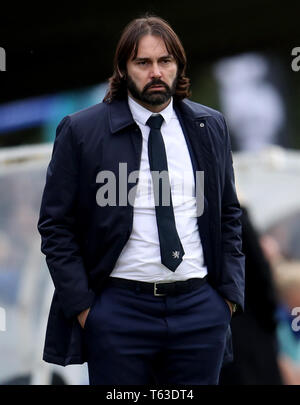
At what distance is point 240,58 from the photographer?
10367 mm

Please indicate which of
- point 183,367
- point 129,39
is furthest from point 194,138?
point 183,367

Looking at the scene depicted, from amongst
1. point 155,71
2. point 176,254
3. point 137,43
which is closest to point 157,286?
point 176,254

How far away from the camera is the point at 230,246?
2.91m

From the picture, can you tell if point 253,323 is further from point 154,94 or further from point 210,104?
point 210,104

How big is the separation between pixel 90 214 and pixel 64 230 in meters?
0.11

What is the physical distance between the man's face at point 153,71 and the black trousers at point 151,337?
668 millimetres

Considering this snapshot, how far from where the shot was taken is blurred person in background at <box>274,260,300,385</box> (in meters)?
4.75

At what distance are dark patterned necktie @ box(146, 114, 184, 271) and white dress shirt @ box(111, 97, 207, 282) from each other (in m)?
0.03

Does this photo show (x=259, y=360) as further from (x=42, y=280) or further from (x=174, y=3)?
(x=174, y=3)

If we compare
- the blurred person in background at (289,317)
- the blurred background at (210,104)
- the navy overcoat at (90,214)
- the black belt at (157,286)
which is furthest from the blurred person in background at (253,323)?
the black belt at (157,286)

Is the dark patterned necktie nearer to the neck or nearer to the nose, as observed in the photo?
the neck

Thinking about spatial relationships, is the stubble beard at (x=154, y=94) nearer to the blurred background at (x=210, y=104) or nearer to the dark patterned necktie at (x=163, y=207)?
the dark patterned necktie at (x=163, y=207)
